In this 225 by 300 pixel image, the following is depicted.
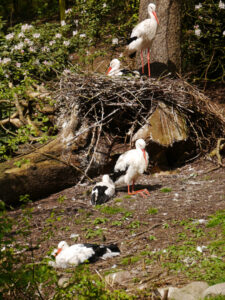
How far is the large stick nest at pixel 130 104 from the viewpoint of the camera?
8094 millimetres

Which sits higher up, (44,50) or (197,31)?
(197,31)

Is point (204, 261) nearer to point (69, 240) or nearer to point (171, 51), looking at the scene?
point (69, 240)

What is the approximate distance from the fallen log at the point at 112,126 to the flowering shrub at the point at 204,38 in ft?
8.53

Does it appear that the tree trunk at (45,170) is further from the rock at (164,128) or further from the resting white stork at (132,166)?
the rock at (164,128)

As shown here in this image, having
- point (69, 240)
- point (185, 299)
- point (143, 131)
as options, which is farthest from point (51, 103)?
point (185, 299)

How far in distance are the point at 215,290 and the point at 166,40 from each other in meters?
6.48

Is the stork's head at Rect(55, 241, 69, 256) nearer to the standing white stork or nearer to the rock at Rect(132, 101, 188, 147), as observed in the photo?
the rock at Rect(132, 101, 188, 147)

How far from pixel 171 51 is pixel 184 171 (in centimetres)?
259

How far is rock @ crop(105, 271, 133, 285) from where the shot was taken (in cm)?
428

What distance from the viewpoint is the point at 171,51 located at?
928 cm

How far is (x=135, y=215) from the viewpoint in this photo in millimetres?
6188

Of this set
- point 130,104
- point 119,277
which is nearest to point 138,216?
point 119,277

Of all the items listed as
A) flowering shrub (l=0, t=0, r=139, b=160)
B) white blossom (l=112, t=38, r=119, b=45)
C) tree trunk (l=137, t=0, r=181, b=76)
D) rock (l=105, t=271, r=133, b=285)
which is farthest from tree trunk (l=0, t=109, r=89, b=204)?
white blossom (l=112, t=38, r=119, b=45)

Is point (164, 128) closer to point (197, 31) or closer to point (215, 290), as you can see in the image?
point (197, 31)
